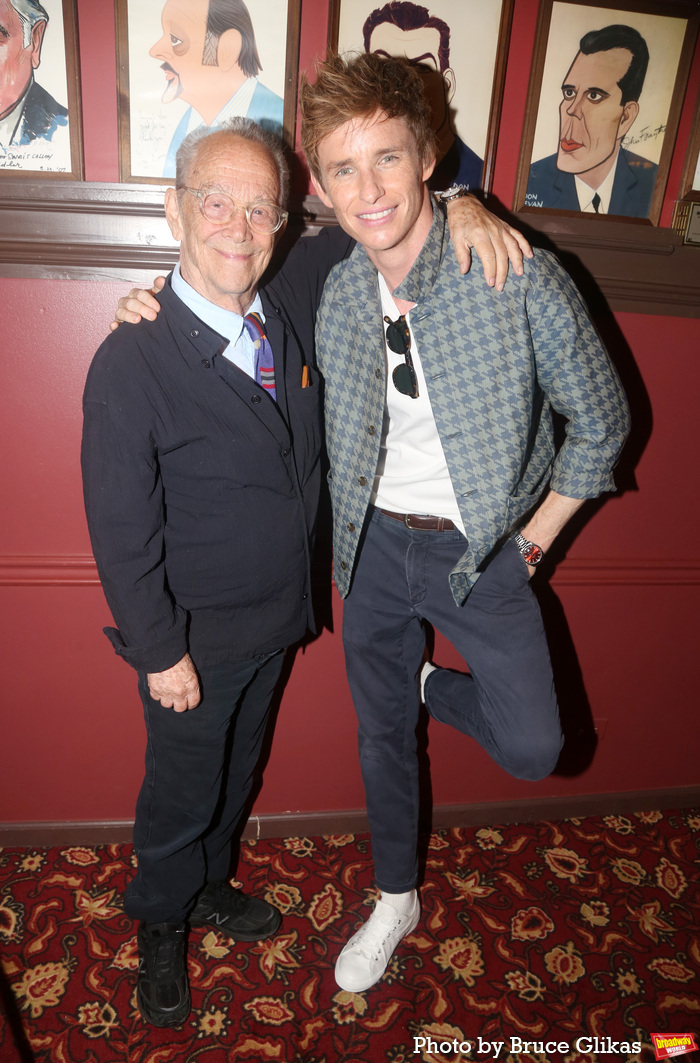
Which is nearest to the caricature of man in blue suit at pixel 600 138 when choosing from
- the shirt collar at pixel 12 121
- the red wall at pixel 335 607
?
the red wall at pixel 335 607

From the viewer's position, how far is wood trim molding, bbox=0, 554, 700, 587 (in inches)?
81.5

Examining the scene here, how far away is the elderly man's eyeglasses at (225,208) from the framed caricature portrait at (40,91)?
0.51 meters

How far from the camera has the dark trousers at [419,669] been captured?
172 cm

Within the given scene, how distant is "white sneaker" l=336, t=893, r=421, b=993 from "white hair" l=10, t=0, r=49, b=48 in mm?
2596

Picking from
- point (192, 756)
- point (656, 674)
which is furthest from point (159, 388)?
point (656, 674)

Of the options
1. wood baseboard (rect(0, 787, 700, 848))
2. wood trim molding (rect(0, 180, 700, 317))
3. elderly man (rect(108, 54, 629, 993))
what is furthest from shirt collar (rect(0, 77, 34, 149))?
wood baseboard (rect(0, 787, 700, 848))

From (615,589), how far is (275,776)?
1407 mm

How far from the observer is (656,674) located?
2.56m

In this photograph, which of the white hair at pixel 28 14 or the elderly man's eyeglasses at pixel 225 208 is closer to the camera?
the elderly man's eyeglasses at pixel 225 208

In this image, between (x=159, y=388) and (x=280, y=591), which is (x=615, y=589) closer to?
(x=280, y=591)

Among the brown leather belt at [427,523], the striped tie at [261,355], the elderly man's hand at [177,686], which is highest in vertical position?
the striped tie at [261,355]

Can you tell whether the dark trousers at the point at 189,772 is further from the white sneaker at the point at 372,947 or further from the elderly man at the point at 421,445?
the white sneaker at the point at 372,947

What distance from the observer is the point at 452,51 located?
6.10ft

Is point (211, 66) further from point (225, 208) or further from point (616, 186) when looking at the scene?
point (616, 186)
